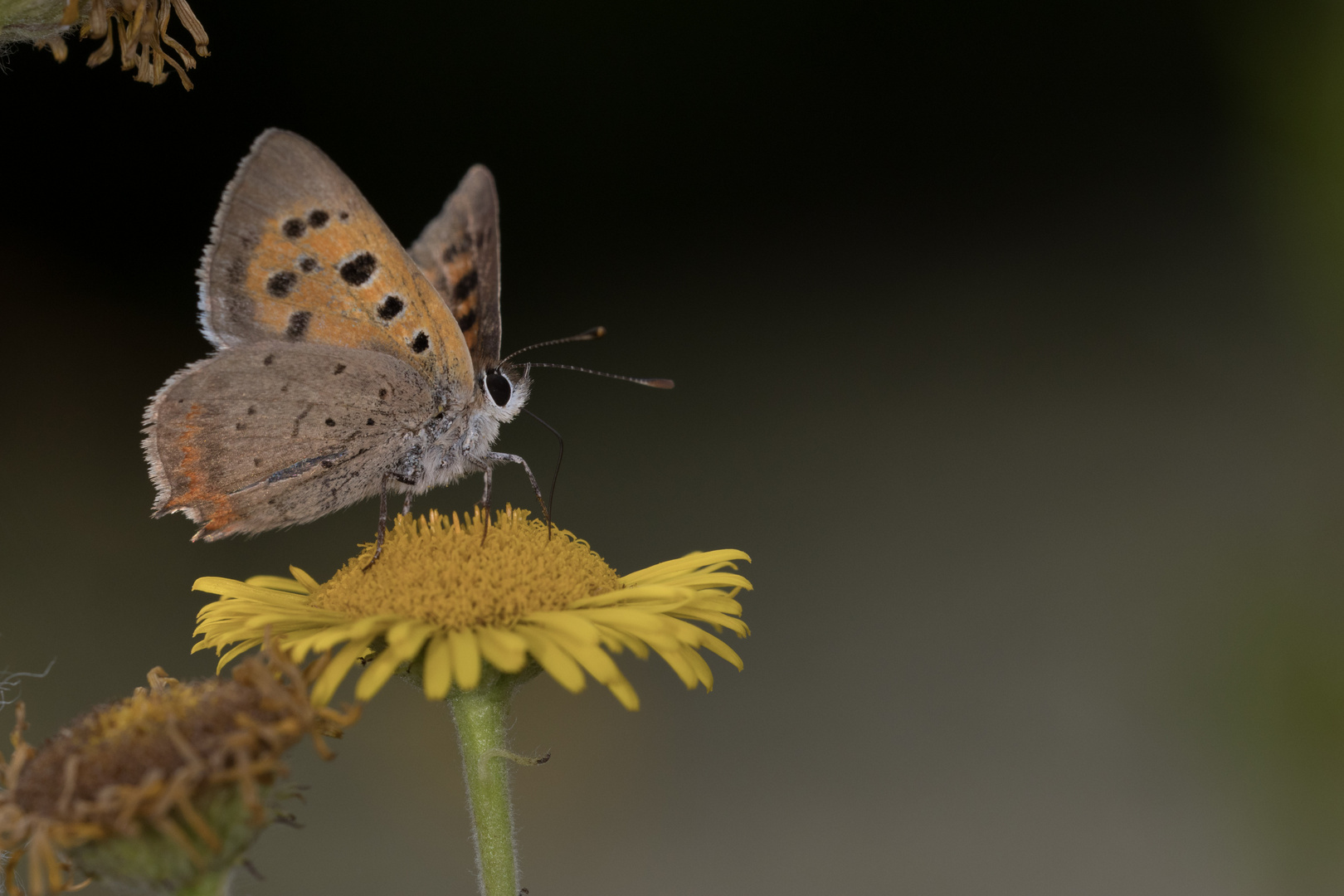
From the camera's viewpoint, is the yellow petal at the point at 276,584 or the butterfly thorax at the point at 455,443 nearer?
the yellow petal at the point at 276,584

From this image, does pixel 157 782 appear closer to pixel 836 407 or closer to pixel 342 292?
pixel 342 292

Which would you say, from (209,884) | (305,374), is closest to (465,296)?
(305,374)

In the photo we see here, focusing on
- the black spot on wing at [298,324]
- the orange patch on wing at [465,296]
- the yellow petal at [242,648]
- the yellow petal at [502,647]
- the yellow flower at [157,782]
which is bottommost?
the yellow flower at [157,782]

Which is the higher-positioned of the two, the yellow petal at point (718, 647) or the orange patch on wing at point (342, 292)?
the orange patch on wing at point (342, 292)

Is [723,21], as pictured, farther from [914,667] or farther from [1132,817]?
[1132,817]

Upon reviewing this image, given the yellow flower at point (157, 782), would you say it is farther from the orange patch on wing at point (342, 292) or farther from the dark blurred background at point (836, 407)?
the dark blurred background at point (836, 407)

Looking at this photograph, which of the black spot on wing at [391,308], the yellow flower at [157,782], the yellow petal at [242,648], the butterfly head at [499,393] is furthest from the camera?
the butterfly head at [499,393]

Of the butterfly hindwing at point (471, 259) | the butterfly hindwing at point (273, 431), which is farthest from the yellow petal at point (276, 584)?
the butterfly hindwing at point (471, 259)

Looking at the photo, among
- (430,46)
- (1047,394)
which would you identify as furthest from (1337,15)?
(430,46)
